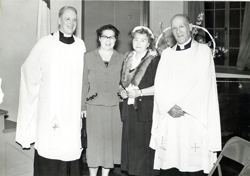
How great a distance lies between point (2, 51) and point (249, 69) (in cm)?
375

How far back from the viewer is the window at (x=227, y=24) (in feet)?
18.9

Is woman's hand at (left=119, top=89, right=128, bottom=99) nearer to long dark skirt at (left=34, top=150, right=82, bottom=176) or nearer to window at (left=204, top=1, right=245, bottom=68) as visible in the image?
long dark skirt at (left=34, top=150, right=82, bottom=176)

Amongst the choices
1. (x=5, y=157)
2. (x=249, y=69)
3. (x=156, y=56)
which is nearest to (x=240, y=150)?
(x=156, y=56)

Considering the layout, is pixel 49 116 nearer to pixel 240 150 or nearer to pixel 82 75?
pixel 82 75

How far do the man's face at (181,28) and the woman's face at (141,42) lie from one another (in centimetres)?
27

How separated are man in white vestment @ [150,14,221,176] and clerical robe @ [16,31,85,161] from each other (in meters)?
0.76

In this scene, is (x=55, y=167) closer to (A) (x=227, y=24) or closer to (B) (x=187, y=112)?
(B) (x=187, y=112)

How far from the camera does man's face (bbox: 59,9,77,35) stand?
3.03 m

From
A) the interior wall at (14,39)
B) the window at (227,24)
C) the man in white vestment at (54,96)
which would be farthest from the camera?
the window at (227,24)

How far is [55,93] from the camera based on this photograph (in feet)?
10.4

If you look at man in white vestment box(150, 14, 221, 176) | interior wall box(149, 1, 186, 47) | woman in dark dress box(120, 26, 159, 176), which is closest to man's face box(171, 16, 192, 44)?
man in white vestment box(150, 14, 221, 176)

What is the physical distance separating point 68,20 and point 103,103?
83 cm

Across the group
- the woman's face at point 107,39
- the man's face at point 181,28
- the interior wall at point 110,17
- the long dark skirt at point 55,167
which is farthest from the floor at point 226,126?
the interior wall at point 110,17

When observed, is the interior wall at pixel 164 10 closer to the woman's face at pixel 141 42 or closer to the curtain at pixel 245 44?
the curtain at pixel 245 44
